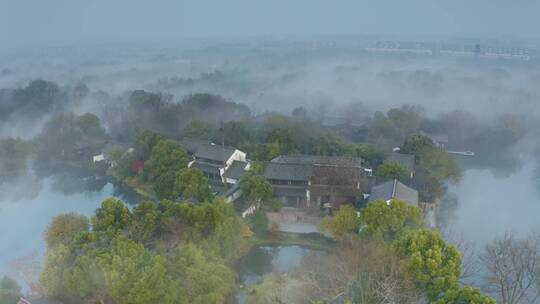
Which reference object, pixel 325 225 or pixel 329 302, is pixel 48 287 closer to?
pixel 329 302

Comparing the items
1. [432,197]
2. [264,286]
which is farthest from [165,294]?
[432,197]

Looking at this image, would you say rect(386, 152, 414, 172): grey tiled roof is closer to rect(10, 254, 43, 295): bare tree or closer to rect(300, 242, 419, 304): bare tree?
rect(300, 242, 419, 304): bare tree

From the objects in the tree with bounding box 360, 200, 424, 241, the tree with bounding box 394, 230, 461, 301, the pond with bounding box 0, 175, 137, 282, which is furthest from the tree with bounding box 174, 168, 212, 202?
the tree with bounding box 394, 230, 461, 301

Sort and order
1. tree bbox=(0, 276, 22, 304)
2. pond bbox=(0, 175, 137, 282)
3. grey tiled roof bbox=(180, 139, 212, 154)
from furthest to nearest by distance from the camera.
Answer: grey tiled roof bbox=(180, 139, 212, 154), pond bbox=(0, 175, 137, 282), tree bbox=(0, 276, 22, 304)

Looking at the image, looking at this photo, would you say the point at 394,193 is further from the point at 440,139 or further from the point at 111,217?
the point at 440,139

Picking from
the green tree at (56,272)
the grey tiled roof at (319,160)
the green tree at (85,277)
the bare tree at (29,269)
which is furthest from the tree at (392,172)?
the bare tree at (29,269)

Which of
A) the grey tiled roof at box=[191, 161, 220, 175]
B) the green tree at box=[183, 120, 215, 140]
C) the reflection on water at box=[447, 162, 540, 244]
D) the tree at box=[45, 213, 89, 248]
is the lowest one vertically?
the reflection on water at box=[447, 162, 540, 244]

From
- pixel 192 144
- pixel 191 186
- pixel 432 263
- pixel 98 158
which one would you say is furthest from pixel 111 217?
pixel 98 158
